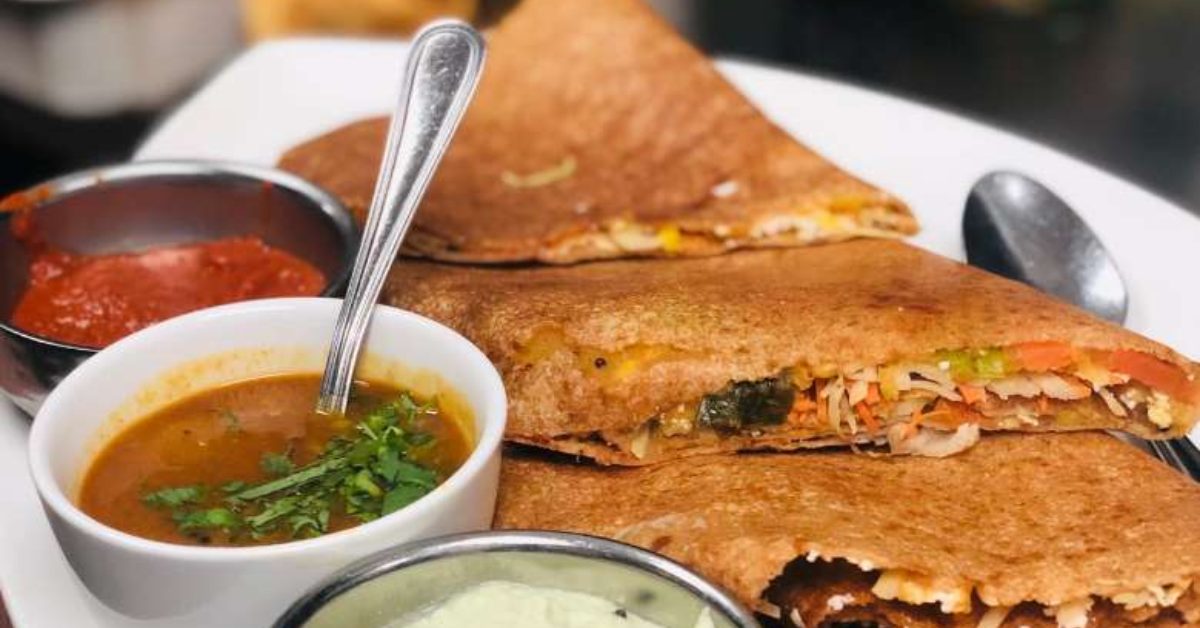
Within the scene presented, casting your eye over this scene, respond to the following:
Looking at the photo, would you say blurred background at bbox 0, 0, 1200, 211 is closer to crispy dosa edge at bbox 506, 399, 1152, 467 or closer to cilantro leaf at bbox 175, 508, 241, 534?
crispy dosa edge at bbox 506, 399, 1152, 467

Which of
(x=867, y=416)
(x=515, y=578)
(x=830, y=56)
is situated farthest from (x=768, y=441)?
(x=830, y=56)

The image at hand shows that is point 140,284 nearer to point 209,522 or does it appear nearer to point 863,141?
point 209,522

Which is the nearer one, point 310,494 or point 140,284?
point 310,494

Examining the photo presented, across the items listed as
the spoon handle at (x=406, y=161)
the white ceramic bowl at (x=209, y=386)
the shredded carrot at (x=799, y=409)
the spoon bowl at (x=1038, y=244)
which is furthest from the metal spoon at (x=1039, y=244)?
the white ceramic bowl at (x=209, y=386)

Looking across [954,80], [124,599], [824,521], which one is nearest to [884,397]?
[824,521]

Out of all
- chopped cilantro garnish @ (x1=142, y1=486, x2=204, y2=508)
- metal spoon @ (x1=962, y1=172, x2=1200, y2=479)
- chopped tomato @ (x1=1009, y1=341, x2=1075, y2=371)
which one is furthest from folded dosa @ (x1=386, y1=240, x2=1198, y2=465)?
chopped cilantro garnish @ (x1=142, y1=486, x2=204, y2=508)

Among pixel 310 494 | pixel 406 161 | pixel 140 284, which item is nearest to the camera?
pixel 310 494

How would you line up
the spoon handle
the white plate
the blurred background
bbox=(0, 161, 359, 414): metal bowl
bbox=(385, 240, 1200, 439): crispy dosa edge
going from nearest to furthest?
the spoon handle, bbox=(385, 240, 1200, 439): crispy dosa edge, bbox=(0, 161, 359, 414): metal bowl, the white plate, the blurred background
